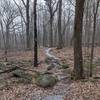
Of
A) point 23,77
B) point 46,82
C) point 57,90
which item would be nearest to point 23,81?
point 23,77

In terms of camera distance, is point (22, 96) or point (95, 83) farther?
point (95, 83)

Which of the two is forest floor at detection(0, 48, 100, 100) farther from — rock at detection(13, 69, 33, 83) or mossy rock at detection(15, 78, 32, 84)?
rock at detection(13, 69, 33, 83)

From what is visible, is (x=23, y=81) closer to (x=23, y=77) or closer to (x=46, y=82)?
(x=23, y=77)

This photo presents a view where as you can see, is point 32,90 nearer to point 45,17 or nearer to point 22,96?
point 22,96

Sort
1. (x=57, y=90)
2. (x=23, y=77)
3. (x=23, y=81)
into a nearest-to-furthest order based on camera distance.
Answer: (x=57, y=90), (x=23, y=81), (x=23, y=77)

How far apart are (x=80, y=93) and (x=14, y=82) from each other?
125 inches

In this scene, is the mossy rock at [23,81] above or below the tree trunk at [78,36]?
below

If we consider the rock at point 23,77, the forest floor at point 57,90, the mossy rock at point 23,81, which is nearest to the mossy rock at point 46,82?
the forest floor at point 57,90

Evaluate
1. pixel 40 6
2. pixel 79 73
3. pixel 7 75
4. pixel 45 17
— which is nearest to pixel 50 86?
pixel 79 73

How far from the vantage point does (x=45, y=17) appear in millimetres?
45562

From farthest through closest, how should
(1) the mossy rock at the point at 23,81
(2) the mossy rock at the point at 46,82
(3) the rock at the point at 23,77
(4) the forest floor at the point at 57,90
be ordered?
(3) the rock at the point at 23,77 → (1) the mossy rock at the point at 23,81 → (2) the mossy rock at the point at 46,82 → (4) the forest floor at the point at 57,90

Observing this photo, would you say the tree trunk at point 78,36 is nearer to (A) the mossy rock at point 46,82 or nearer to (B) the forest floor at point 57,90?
(B) the forest floor at point 57,90

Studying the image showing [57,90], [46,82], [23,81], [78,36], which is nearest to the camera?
[57,90]

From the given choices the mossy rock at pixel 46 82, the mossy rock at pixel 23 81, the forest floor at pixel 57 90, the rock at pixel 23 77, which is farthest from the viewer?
the rock at pixel 23 77
